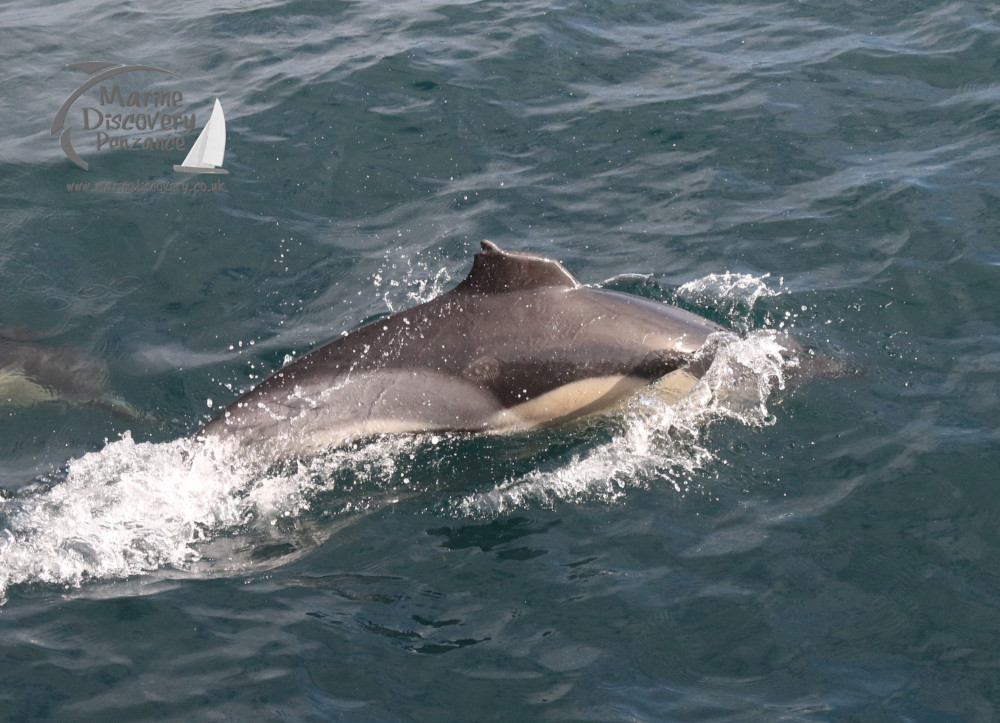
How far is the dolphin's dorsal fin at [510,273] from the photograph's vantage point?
8.21m

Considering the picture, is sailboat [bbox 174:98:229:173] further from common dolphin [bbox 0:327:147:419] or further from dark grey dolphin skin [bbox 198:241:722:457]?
dark grey dolphin skin [bbox 198:241:722:457]

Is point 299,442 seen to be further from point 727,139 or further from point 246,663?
point 727,139

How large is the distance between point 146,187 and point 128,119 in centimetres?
Answer: 280

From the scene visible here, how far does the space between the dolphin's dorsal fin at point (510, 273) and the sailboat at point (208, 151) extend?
649 cm

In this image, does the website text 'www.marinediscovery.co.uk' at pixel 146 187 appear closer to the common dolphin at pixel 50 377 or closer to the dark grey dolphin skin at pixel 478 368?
the common dolphin at pixel 50 377

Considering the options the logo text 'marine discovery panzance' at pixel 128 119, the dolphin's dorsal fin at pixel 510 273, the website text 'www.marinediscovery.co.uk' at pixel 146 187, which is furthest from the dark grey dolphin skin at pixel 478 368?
the logo text 'marine discovery panzance' at pixel 128 119

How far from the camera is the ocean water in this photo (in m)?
6.50

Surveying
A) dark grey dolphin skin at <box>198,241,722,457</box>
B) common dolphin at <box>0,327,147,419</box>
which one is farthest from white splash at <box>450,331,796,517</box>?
common dolphin at <box>0,327,147,419</box>

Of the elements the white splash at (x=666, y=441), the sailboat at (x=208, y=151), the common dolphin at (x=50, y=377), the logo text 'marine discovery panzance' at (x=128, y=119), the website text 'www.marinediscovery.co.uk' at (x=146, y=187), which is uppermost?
the logo text 'marine discovery panzance' at (x=128, y=119)

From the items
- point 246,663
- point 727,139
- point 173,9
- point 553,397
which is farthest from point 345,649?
point 173,9

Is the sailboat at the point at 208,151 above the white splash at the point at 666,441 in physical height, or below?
above

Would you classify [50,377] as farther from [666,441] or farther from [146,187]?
[666,441]

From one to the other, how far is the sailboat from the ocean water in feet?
1.11

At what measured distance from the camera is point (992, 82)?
13570 mm
